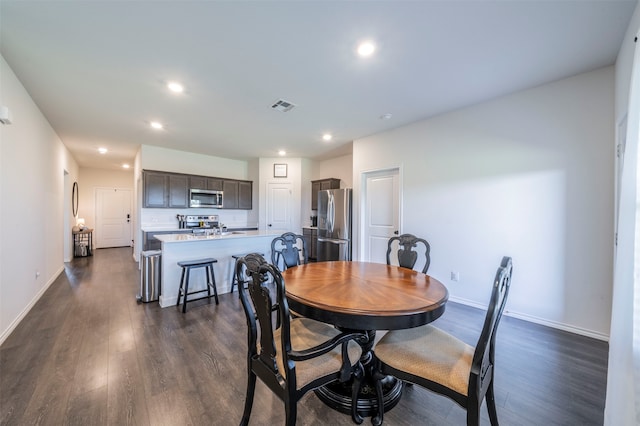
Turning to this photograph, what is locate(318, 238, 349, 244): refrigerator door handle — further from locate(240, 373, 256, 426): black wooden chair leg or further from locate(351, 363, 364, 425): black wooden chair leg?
locate(240, 373, 256, 426): black wooden chair leg

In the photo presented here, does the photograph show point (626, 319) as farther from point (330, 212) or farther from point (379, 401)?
point (330, 212)

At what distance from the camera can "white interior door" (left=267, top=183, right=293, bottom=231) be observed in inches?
250

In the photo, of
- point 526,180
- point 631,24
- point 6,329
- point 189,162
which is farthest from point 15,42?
point 526,180

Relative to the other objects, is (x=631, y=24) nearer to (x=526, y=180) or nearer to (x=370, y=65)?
(x=526, y=180)

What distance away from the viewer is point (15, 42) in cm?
211

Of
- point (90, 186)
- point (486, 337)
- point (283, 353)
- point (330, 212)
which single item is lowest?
point (283, 353)

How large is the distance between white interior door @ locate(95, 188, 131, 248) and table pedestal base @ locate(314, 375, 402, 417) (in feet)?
31.0

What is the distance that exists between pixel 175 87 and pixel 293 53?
60.2 inches

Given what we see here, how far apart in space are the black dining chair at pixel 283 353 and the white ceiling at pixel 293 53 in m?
1.83

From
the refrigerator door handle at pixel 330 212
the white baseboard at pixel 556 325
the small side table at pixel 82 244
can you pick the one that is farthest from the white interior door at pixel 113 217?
the white baseboard at pixel 556 325

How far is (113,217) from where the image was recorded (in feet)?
26.9

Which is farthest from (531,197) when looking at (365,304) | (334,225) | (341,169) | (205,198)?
(205,198)

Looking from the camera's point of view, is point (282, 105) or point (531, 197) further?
point (282, 105)

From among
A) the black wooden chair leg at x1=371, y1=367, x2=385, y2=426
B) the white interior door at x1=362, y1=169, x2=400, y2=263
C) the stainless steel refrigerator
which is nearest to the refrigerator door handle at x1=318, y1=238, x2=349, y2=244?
the stainless steel refrigerator
